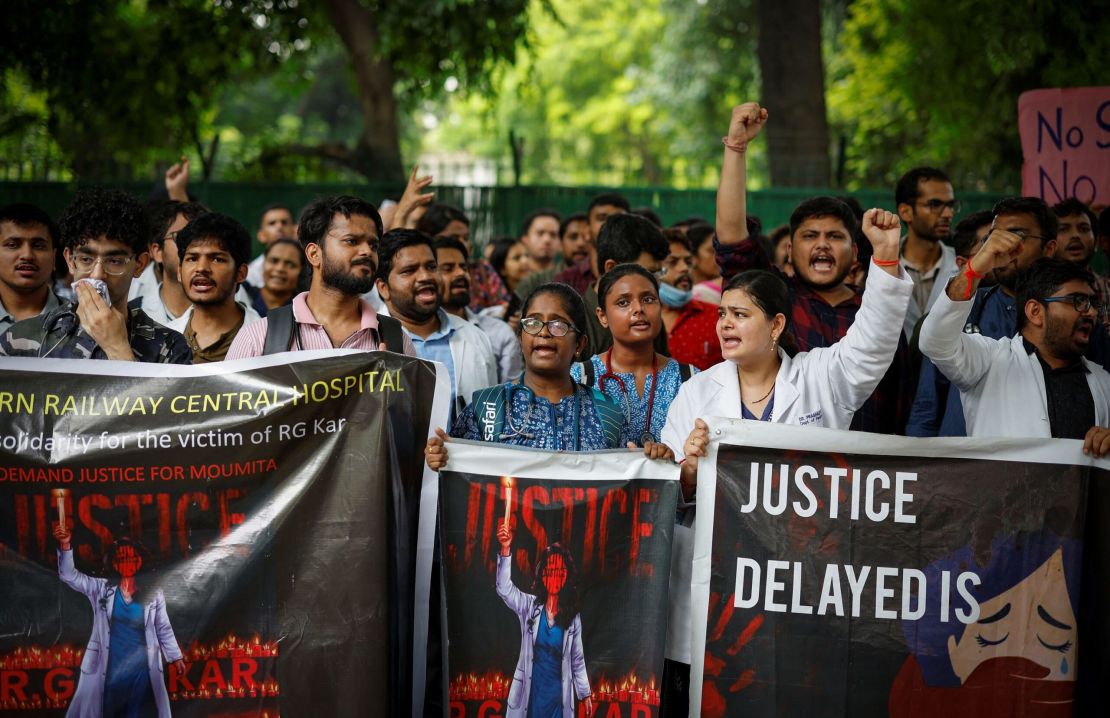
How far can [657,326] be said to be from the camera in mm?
5418

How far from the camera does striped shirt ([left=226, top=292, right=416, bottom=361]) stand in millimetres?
4984

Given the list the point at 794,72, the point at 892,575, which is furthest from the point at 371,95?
the point at 892,575

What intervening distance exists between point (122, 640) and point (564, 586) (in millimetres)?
1619

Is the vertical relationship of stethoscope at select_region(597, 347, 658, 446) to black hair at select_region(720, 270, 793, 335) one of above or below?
below

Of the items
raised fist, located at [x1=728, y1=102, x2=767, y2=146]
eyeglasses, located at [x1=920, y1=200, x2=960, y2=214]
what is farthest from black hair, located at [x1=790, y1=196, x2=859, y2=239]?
eyeglasses, located at [x1=920, y1=200, x2=960, y2=214]

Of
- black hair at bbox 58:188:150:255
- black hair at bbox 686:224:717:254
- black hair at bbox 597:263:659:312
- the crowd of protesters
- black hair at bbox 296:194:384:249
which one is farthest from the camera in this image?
black hair at bbox 686:224:717:254

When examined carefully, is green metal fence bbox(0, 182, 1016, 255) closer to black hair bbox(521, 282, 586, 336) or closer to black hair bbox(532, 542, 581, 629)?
black hair bbox(521, 282, 586, 336)

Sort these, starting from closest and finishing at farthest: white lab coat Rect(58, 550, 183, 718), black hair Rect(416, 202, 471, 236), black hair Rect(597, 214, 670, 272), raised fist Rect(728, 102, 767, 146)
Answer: white lab coat Rect(58, 550, 183, 718), raised fist Rect(728, 102, 767, 146), black hair Rect(597, 214, 670, 272), black hair Rect(416, 202, 471, 236)

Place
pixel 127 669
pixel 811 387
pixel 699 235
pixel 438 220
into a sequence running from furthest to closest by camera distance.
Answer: pixel 699 235 → pixel 438 220 → pixel 811 387 → pixel 127 669

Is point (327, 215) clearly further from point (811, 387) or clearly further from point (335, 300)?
point (811, 387)

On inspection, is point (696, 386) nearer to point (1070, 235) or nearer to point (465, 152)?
point (1070, 235)

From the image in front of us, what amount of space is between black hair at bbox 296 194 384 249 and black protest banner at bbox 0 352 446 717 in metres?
1.00

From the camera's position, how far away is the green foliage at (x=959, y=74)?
43.1ft

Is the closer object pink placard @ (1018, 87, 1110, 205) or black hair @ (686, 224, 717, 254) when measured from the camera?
pink placard @ (1018, 87, 1110, 205)
